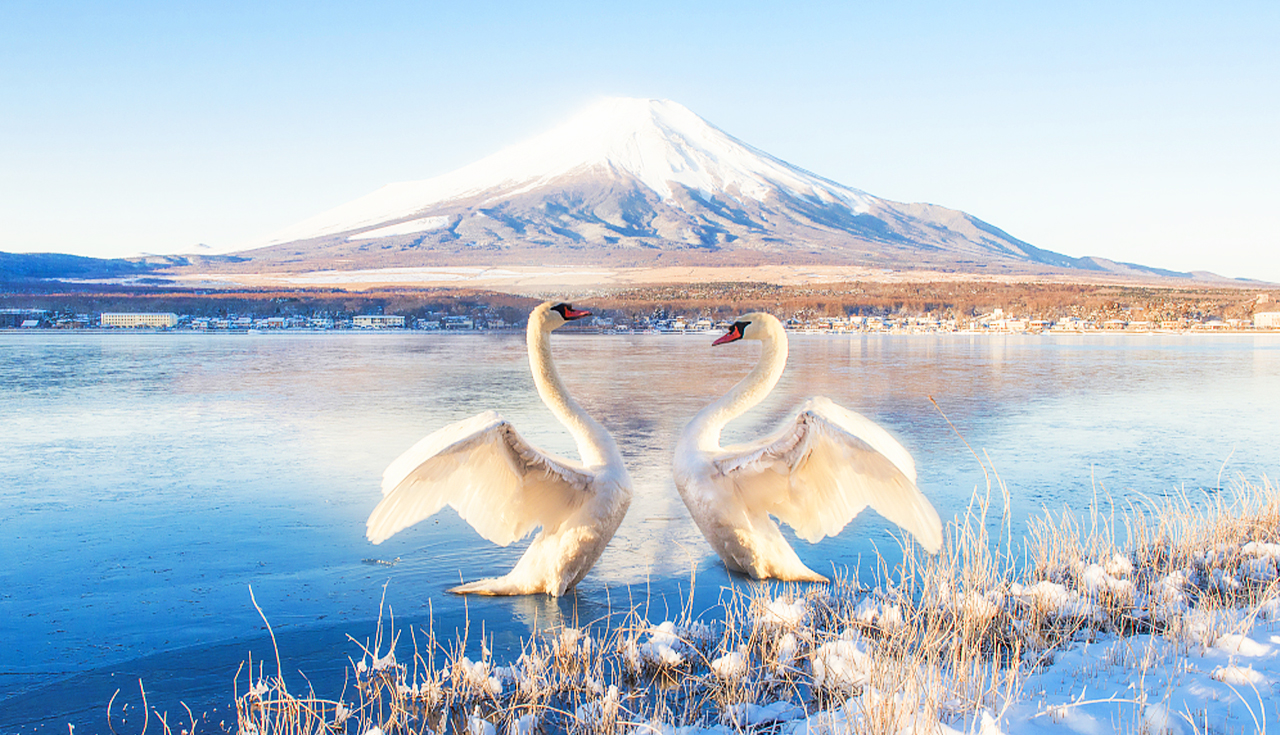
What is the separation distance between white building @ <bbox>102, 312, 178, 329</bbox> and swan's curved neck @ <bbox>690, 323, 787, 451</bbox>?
159 feet

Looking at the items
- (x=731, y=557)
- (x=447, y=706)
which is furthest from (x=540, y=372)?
(x=447, y=706)

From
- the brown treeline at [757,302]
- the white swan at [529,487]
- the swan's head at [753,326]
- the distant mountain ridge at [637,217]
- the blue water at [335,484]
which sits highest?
the distant mountain ridge at [637,217]

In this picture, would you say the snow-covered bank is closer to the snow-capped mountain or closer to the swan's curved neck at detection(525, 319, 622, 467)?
the swan's curved neck at detection(525, 319, 622, 467)

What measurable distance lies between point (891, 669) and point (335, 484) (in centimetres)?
560

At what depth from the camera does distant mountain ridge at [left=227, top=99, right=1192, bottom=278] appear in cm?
11700

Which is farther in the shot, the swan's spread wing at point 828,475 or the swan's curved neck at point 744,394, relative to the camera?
the swan's curved neck at point 744,394

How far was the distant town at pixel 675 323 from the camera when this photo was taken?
41.3 meters

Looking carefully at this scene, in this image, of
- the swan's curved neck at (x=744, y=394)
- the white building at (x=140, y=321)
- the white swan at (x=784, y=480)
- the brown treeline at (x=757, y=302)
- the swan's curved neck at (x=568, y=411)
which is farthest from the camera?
the brown treeline at (x=757, y=302)

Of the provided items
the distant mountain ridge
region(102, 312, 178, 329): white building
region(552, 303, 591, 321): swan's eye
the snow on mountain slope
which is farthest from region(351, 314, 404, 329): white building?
the snow on mountain slope

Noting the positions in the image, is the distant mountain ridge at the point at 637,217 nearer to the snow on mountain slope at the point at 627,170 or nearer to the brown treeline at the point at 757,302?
the snow on mountain slope at the point at 627,170

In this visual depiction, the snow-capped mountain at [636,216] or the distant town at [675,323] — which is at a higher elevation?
the snow-capped mountain at [636,216]

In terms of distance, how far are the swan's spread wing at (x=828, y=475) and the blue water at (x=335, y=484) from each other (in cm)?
64

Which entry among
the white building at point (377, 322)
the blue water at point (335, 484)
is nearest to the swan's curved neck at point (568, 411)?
the blue water at point (335, 484)

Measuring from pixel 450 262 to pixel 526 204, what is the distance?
3716 centimetres
